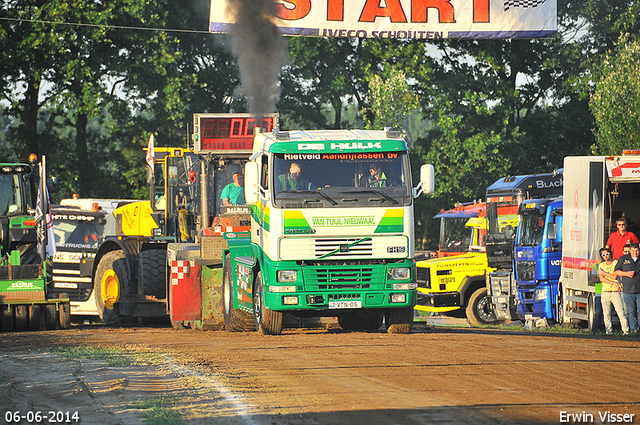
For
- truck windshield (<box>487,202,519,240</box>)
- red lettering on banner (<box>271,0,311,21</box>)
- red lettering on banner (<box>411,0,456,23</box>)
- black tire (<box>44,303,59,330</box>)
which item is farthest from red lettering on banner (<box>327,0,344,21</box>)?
black tire (<box>44,303,59,330</box>)

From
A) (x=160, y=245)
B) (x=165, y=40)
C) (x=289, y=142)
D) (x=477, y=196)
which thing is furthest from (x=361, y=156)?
(x=477, y=196)

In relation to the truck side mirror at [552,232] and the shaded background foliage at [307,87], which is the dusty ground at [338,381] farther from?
the shaded background foliage at [307,87]

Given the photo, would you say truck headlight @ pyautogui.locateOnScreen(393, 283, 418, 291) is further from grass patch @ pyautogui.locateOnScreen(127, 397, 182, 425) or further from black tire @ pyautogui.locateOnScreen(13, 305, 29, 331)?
black tire @ pyautogui.locateOnScreen(13, 305, 29, 331)

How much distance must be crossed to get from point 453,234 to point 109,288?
13.3 m

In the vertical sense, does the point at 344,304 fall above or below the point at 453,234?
below

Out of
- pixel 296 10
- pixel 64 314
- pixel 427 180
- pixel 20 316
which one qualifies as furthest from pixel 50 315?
pixel 296 10

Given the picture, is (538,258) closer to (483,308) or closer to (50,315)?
(483,308)

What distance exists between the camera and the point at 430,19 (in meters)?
36.6

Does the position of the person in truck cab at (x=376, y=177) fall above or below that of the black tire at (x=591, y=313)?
above

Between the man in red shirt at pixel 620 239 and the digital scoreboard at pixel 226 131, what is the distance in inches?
278

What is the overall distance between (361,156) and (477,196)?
1245 inches

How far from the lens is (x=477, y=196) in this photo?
45.4 metres

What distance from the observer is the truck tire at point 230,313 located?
16641mm

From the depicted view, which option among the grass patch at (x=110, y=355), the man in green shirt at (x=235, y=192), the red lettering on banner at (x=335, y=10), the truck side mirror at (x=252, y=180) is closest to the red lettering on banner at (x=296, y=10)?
the red lettering on banner at (x=335, y=10)
